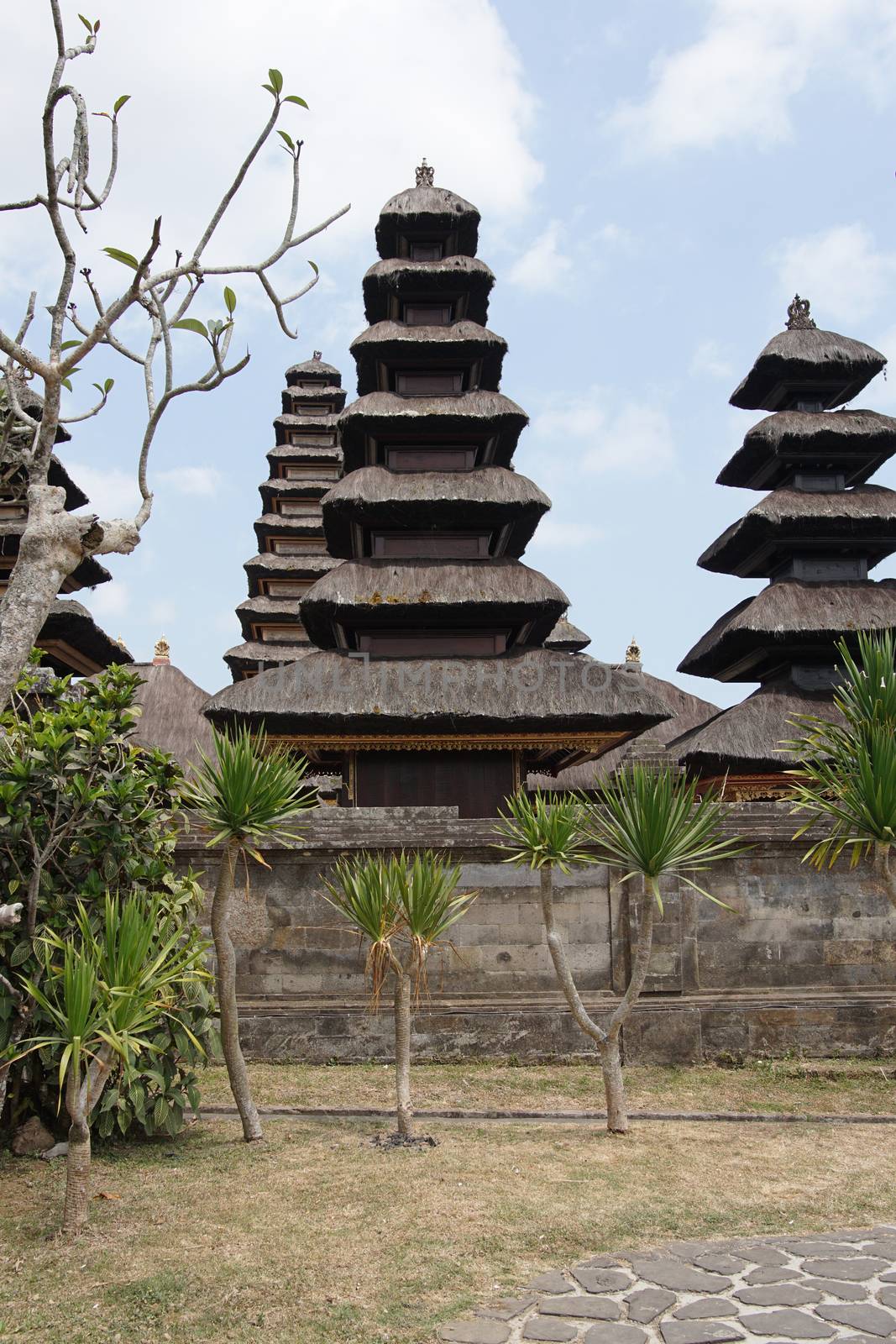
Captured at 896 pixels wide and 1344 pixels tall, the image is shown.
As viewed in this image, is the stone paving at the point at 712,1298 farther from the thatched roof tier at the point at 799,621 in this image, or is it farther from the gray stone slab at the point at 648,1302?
the thatched roof tier at the point at 799,621

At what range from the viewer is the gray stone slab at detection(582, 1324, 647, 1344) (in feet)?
15.4

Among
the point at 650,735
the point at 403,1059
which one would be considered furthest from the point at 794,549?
the point at 403,1059

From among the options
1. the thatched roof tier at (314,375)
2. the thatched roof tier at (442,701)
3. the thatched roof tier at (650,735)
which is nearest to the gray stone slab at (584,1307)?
the thatched roof tier at (442,701)

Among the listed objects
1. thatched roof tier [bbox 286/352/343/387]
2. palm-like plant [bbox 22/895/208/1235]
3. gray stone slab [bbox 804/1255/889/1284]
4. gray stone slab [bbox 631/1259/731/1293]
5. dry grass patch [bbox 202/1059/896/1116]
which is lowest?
gray stone slab [bbox 631/1259/731/1293]

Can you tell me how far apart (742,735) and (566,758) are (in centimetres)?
358

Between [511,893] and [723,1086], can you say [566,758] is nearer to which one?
[511,893]

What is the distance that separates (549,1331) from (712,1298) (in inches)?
35.1

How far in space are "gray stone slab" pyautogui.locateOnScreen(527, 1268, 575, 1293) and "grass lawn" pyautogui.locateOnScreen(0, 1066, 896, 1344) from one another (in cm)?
12

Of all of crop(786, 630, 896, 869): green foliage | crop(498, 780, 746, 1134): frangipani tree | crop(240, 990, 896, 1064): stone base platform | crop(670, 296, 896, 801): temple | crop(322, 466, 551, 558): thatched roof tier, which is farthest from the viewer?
crop(670, 296, 896, 801): temple

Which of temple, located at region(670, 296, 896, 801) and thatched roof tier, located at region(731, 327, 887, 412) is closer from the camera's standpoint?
temple, located at region(670, 296, 896, 801)

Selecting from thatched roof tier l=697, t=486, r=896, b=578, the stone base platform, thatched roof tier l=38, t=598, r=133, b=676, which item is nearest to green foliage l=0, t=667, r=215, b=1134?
the stone base platform

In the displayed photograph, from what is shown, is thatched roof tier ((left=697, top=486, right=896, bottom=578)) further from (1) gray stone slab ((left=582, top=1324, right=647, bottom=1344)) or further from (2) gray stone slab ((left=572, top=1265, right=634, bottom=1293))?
(1) gray stone slab ((left=582, top=1324, right=647, bottom=1344))

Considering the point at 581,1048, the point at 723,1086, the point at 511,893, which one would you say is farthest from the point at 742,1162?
the point at 511,893

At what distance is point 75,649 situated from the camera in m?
20.3
